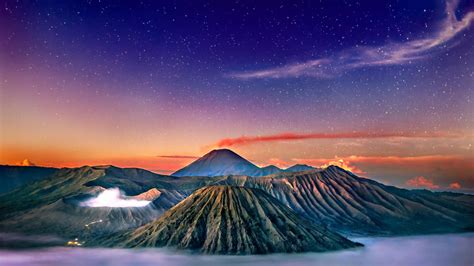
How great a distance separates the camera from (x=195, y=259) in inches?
7382

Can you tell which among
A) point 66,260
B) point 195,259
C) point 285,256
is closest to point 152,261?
point 195,259

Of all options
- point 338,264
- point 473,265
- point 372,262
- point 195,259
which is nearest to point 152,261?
point 195,259

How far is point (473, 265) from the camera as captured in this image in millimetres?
199375

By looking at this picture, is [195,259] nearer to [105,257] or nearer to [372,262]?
[105,257]

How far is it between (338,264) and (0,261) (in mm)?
113918

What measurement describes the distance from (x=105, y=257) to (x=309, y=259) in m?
70.9

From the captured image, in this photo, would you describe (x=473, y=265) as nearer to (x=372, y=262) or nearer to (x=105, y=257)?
(x=372, y=262)

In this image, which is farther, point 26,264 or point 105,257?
point 105,257

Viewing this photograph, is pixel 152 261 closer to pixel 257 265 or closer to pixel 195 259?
pixel 195 259

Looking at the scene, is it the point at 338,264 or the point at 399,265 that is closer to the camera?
the point at 338,264

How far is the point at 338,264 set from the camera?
7180 inches

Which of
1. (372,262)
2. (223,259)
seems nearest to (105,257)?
(223,259)

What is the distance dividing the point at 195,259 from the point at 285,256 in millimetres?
31878

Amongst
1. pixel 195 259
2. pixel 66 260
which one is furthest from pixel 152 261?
pixel 66 260
